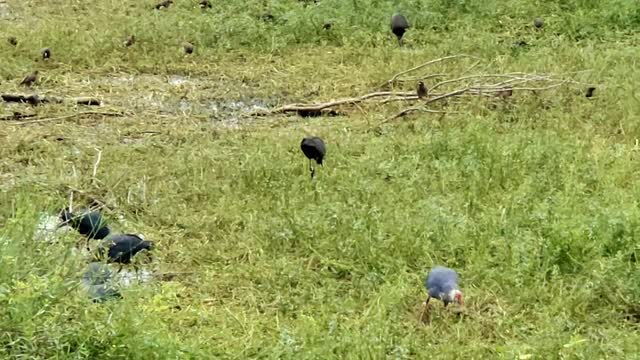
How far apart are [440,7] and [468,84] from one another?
190 cm

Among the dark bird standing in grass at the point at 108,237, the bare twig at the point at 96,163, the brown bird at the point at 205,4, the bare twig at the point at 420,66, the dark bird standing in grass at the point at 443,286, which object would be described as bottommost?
the brown bird at the point at 205,4

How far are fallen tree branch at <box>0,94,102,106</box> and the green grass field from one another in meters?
0.10

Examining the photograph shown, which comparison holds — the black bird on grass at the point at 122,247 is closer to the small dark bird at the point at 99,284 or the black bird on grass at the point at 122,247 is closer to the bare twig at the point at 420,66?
the small dark bird at the point at 99,284

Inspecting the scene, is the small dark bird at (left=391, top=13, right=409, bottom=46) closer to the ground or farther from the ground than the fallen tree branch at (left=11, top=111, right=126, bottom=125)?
farther from the ground

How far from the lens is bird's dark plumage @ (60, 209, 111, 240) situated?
13.7 ft

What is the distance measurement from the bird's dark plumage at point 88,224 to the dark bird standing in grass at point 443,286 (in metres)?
1.49

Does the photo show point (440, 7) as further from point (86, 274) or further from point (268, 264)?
point (86, 274)

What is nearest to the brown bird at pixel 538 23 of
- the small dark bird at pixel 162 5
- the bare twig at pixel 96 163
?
the small dark bird at pixel 162 5

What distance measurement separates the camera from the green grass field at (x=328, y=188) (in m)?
3.51

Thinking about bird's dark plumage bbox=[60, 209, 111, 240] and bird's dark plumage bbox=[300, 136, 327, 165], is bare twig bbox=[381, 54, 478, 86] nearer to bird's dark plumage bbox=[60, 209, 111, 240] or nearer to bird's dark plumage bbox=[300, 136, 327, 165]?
bird's dark plumage bbox=[300, 136, 327, 165]

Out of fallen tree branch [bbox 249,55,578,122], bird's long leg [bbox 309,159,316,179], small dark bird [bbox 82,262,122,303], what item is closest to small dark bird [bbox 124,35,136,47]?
fallen tree branch [bbox 249,55,578,122]

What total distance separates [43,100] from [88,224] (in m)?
2.35

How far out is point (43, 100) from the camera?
248 inches

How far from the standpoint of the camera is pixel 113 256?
415cm
